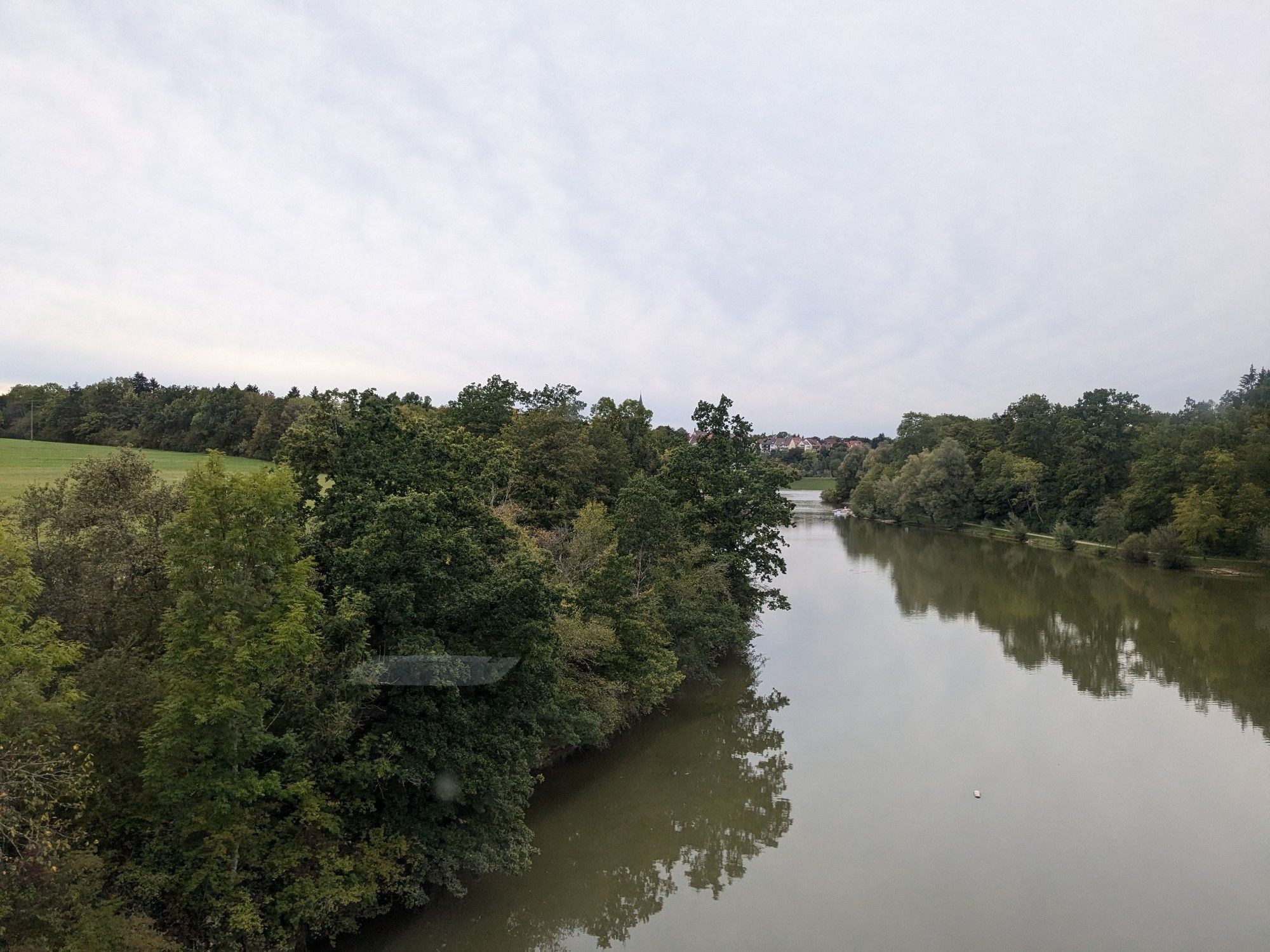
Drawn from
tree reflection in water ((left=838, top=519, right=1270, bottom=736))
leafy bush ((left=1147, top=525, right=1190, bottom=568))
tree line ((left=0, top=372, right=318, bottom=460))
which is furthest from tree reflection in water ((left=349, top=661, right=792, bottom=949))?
leafy bush ((left=1147, top=525, right=1190, bottom=568))

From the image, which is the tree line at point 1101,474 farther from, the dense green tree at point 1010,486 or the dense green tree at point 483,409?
the dense green tree at point 483,409

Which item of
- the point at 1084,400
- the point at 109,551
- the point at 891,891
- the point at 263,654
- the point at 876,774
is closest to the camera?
the point at 263,654

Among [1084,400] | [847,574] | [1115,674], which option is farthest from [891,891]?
[1084,400]

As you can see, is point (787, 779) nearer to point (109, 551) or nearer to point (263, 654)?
point (263, 654)

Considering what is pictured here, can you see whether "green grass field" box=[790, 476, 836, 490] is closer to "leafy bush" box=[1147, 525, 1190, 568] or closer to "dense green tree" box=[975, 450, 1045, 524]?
"dense green tree" box=[975, 450, 1045, 524]

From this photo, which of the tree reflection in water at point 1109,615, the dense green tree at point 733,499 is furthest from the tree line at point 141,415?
the tree reflection in water at point 1109,615

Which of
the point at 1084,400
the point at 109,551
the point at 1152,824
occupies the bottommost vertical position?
the point at 1152,824
